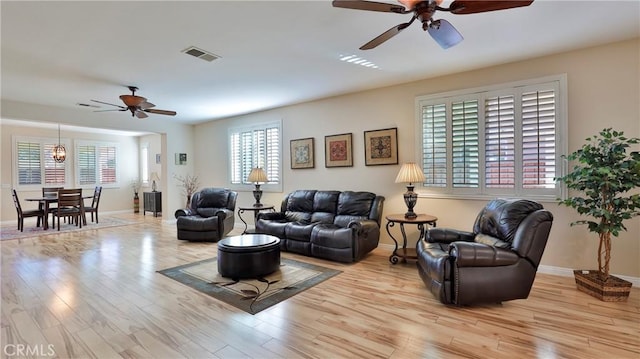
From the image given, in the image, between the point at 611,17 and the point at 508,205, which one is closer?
the point at 611,17

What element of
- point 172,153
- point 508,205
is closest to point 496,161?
point 508,205

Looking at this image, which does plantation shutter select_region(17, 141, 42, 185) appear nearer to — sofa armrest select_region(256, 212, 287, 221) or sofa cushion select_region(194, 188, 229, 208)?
sofa cushion select_region(194, 188, 229, 208)

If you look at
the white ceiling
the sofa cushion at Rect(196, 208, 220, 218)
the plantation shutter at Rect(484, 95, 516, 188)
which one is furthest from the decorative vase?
the plantation shutter at Rect(484, 95, 516, 188)

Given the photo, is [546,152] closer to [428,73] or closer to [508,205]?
[508,205]

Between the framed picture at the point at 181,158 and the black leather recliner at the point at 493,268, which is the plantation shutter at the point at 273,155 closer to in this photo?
the framed picture at the point at 181,158

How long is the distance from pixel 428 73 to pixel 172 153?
6.42m

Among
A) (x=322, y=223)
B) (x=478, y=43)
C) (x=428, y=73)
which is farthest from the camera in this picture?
(x=322, y=223)

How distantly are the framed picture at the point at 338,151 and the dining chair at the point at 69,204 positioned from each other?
602 cm

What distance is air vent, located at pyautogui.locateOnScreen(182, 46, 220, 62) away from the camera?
3.42 metres

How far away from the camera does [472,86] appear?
14.0 ft

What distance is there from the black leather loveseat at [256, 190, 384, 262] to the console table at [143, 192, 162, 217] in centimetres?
544

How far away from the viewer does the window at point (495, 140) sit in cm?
375

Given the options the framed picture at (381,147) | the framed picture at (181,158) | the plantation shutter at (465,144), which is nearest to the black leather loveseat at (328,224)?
the framed picture at (381,147)

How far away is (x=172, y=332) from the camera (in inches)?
95.0
